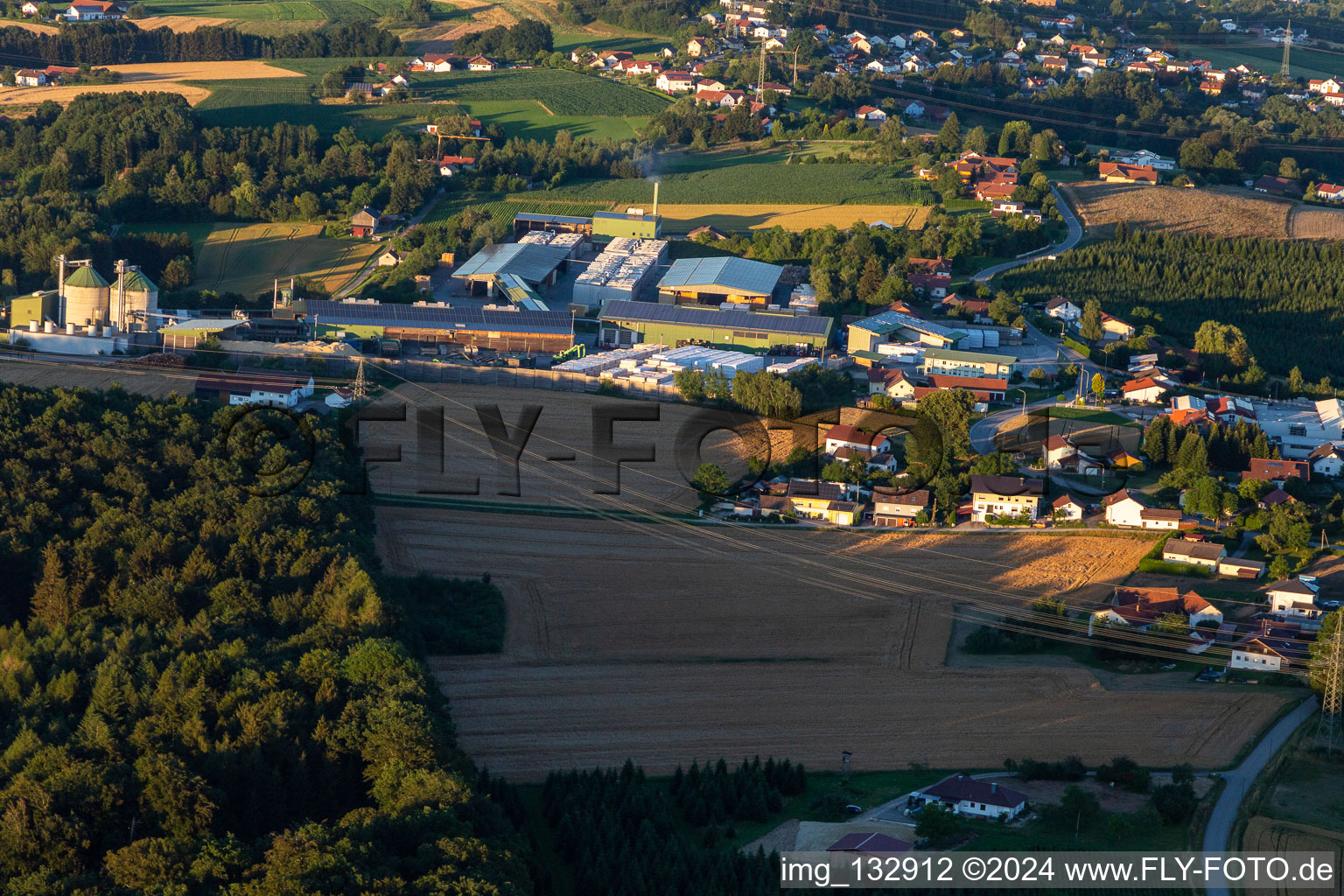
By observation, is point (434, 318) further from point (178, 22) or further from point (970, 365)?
point (178, 22)

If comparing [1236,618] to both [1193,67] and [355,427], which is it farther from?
[1193,67]

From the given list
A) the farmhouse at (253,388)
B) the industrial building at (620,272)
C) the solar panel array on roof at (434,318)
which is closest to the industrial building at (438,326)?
the solar panel array on roof at (434,318)

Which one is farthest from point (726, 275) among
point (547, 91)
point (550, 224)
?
point (547, 91)

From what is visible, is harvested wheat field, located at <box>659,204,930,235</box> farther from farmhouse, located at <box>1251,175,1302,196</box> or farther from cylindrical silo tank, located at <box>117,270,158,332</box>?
cylindrical silo tank, located at <box>117,270,158,332</box>

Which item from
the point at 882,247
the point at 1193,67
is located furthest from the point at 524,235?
the point at 1193,67

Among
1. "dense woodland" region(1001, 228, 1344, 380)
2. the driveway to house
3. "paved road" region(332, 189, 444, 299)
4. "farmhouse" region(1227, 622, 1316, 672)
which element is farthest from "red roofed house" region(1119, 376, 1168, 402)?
"paved road" region(332, 189, 444, 299)

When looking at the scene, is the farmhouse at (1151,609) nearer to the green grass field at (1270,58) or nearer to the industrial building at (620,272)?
the industrial building at (620,272)
